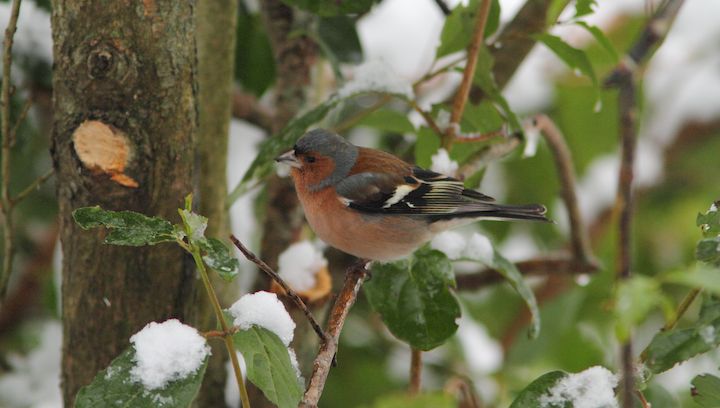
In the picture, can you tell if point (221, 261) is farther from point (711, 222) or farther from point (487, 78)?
point (487, 78)

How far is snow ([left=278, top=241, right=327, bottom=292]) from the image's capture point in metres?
2.28

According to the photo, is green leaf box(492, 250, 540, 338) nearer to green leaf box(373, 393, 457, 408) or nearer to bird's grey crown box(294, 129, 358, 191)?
bird's grey crown box(294, 129, 358, 191)

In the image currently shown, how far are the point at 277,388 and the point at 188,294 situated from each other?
62 centimetres

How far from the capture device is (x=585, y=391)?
1.47 m

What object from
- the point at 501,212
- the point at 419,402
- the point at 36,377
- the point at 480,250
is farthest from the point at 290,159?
the point at 419,402

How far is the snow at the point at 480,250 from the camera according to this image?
2.06 meters

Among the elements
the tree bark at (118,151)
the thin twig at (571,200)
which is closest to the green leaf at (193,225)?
the tree bark at (118,151)

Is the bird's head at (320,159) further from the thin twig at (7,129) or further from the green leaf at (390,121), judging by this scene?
the thin twig at (7,129)

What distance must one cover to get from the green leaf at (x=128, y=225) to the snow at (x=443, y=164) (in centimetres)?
113

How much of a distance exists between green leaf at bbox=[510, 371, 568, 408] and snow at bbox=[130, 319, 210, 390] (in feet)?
1.90

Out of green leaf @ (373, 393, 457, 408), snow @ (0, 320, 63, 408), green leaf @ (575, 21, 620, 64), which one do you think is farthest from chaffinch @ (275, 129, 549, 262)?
green leaf @ (373, 393, 457, 408)

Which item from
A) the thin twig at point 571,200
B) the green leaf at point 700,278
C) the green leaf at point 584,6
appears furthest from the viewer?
the thin twig at point 571,200

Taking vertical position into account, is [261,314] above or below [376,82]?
below

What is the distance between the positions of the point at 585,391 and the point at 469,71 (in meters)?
1.04
